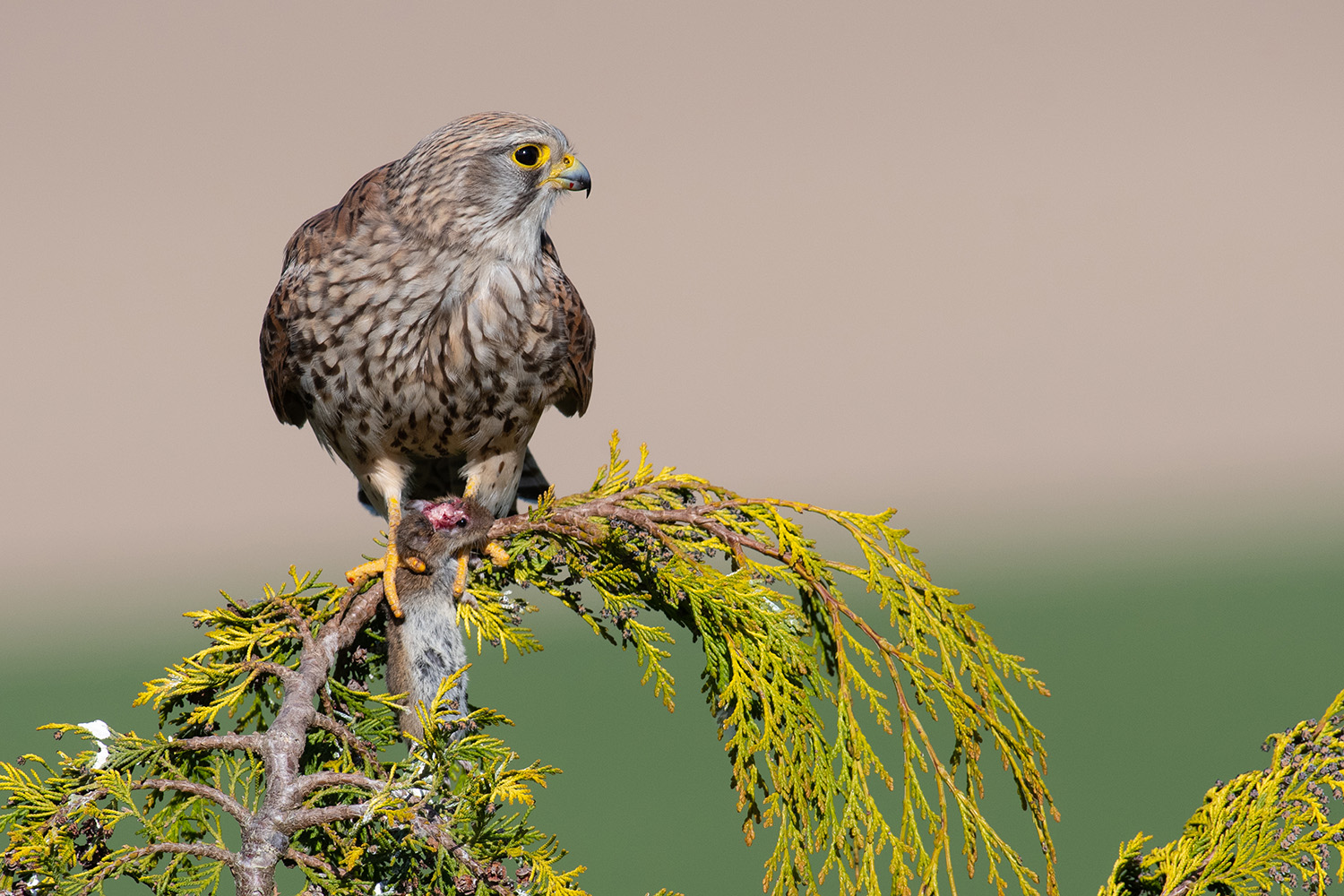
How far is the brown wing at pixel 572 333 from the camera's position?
2.87 metres

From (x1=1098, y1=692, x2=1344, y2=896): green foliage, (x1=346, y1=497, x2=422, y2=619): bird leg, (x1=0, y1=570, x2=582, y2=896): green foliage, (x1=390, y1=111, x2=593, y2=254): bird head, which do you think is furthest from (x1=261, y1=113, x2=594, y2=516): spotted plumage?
(x1=1098, y1=692, x2=1344, y2=896): green foliage

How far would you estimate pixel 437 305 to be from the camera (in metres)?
2.67

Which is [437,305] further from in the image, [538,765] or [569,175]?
[538,765]

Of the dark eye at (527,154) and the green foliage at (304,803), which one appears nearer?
the green foliage at (304,803)

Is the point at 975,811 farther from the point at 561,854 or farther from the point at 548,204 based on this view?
the point at 548,204

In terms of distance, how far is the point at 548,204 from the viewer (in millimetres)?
2873

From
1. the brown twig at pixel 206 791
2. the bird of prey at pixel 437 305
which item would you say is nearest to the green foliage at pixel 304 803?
the brown twig at pixel 206 791

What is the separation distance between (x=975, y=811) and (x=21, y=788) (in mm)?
1421

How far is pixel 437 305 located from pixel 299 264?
0.42 metres

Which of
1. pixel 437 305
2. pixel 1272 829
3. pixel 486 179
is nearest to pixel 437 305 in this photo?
pixel 437 305

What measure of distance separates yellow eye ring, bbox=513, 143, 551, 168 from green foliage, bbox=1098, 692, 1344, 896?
1982 mm

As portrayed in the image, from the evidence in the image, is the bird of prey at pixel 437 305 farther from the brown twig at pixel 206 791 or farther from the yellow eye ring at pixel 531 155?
the brown twig at pixel 206 791

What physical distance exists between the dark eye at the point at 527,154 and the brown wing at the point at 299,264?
1.15 feet

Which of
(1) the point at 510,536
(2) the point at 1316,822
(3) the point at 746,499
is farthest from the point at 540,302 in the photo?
(2) the point at 1316,822
